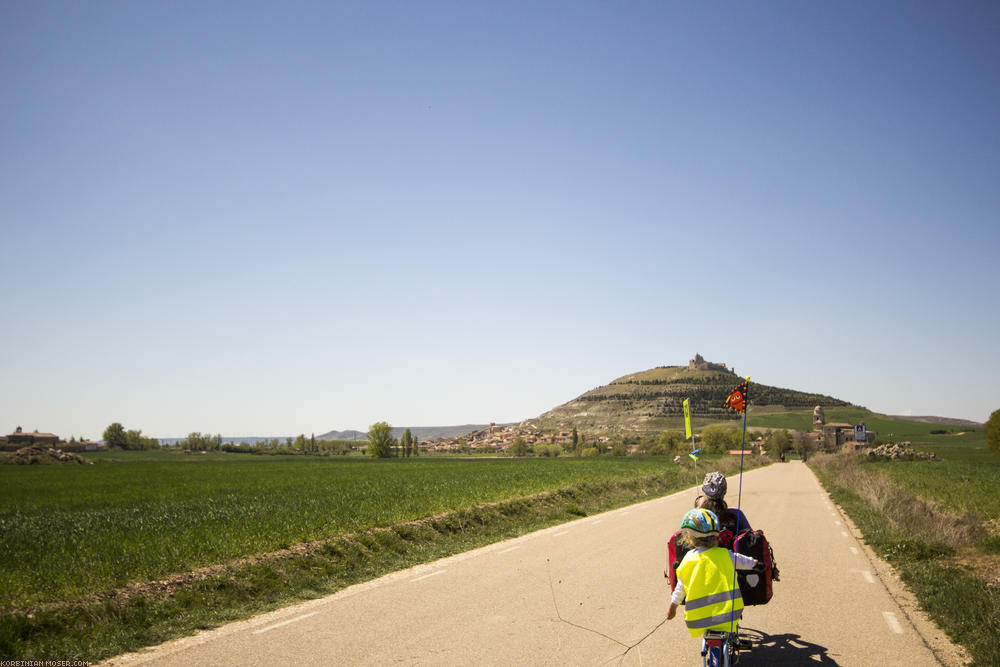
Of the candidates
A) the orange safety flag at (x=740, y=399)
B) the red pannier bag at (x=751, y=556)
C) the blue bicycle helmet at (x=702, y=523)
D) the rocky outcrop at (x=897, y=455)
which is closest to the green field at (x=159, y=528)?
the red pannier bag at (x=751, y=556)

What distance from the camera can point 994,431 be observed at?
240 ft

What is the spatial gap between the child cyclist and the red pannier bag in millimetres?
678

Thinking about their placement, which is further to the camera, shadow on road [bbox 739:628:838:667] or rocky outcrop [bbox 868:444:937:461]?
rocky outcrop [bbox 868:444:937:461]

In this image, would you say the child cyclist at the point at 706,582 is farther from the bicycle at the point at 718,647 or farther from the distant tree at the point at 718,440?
the distant tree at the point at 718,440

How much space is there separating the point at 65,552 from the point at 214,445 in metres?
176

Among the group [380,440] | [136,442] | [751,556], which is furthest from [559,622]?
[136,442]

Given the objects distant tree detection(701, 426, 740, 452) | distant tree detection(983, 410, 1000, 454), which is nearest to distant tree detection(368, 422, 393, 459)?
distant tree detection(701, 426, 740, 452)

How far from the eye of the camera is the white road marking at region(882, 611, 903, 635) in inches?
300

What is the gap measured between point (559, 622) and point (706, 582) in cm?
330

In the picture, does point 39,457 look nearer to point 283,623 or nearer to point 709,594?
point 283,623

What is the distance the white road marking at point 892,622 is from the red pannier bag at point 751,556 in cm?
295

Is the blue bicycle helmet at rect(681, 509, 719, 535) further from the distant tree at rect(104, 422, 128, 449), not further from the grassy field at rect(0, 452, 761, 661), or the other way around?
the distant tree at rect(104, 422, 128, 449)

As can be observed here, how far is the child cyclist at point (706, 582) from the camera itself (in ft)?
17.0

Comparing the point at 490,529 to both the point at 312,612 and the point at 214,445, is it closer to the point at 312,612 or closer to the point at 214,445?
the point at 312,612
